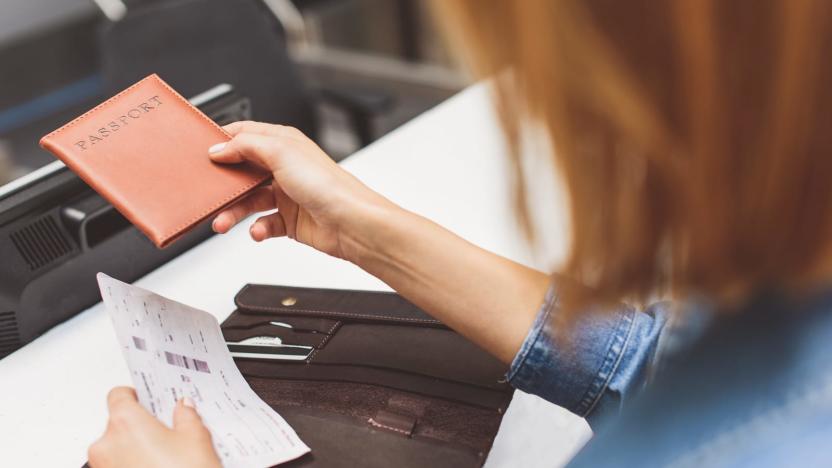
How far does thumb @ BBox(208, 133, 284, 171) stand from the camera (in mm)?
859

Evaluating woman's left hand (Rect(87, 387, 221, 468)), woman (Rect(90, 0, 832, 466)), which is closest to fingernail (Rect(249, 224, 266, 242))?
woman's left hand (Rect(87, 387, 221, 468))

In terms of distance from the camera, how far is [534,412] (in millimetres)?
885

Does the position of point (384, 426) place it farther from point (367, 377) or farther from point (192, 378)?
point (192, 378)

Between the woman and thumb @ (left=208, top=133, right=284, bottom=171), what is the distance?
18.4 inches

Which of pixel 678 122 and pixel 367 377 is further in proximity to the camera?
pixel 367 377

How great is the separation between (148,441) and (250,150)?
13.5 inches

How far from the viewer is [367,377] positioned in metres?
0.82

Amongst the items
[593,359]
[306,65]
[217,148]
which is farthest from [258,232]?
[306,65]

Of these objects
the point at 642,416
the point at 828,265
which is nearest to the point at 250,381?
the point at 642,416

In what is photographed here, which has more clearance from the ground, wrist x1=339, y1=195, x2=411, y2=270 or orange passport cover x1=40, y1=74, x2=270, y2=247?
wrist x1=339, y1=195, x2=411, y2=270

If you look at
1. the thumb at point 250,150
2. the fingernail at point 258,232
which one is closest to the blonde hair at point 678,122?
the thumb at point 250,150

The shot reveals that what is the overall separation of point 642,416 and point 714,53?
216 mm

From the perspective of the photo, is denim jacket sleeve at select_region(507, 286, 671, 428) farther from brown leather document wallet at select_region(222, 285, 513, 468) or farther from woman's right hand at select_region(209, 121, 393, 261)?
woman's right hand at select_region(209, 121, 393, 261)

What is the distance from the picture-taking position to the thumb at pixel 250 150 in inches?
33.8
